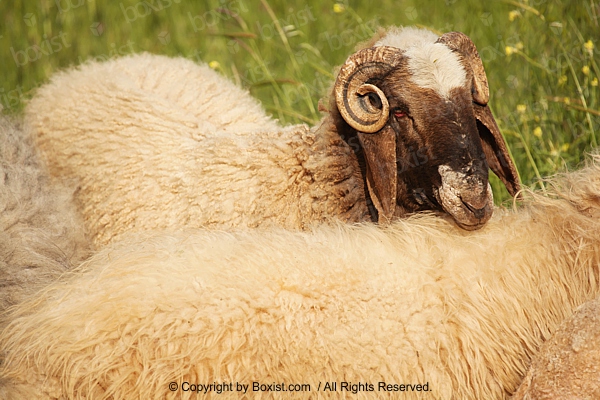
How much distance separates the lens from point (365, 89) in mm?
3828

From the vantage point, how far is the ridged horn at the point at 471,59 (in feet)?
12.6

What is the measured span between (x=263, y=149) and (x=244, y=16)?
456 centimetres

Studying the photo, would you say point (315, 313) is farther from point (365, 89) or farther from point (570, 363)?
point (365, 89)

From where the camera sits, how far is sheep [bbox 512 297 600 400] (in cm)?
248

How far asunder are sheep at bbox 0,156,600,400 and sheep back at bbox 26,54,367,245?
0.89 m

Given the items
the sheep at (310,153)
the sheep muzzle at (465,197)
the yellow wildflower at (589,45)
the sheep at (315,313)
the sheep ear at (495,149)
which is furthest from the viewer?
the yellow wildflower at (589,45)

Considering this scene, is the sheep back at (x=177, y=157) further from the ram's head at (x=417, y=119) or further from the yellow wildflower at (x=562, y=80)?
the yellow wildflower at (x=562, y=80)

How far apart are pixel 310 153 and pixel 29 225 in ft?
5.13

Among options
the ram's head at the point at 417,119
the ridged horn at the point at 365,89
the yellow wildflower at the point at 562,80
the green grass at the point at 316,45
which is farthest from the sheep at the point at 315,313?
the yellow wildflower at the point at 562,80

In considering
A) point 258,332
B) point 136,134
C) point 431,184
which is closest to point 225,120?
point 136,134

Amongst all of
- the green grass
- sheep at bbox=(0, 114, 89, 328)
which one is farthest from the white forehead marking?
sheep at bbox=(0, 114, 89, 328)

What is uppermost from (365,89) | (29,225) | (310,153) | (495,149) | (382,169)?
(365,89)

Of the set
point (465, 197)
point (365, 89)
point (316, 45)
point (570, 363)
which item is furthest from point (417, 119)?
point (316, 45)

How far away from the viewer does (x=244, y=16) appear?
8281mm
